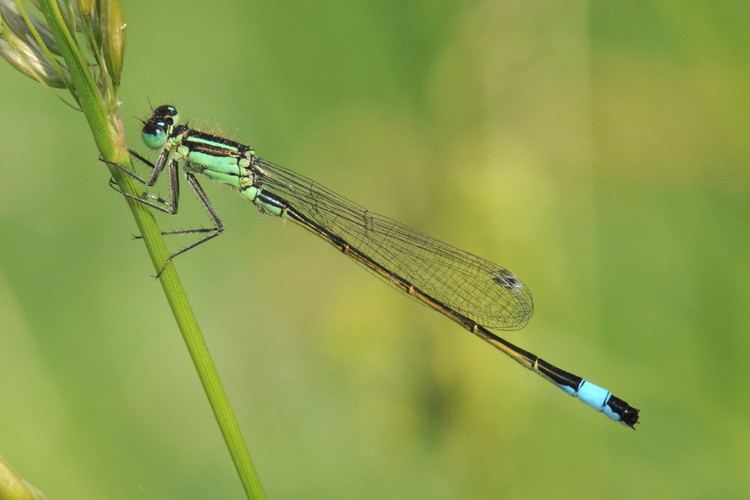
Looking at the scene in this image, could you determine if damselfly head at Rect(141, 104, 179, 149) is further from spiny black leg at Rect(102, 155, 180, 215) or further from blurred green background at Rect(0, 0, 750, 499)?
blurred green background at Rect(0, 0, 750, 499)

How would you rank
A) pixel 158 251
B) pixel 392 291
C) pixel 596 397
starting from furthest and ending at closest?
1. pixel 392 291
2. pixel 596 397
3. pixel 158 251

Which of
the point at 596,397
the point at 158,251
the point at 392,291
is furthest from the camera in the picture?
the point at 392,291

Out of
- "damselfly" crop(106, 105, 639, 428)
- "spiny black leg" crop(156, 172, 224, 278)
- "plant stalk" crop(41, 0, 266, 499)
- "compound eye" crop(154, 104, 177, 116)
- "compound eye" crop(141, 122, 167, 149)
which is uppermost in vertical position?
"damselfly" crop(106, 105, 639, 428)

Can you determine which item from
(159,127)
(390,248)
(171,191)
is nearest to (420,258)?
(390,248)

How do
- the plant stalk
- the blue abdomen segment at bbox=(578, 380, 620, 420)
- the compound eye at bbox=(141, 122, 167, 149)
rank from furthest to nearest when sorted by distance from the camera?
the blue abdomen segment at bbox=(578, 380, 620, 420) → the compound eye at bbox=(141, 122, 167, 149) → the plant stalk

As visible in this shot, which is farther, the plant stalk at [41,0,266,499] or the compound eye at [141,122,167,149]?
the compound eye at [141,122,167,149]

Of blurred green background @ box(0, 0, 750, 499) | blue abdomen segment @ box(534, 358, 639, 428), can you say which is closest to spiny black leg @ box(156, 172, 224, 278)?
blurred green background @ box(0, 0, 750, 499)

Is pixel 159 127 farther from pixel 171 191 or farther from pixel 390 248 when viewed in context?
pixel 390 248
